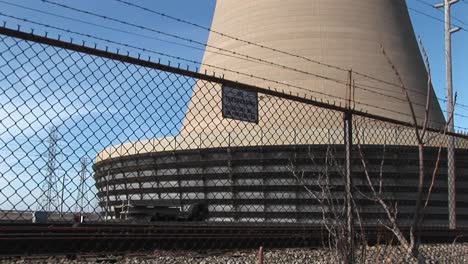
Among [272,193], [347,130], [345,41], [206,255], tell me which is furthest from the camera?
[345,41]

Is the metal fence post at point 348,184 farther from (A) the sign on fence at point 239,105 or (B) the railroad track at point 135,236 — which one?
(A) the sign on fence at point 239,105

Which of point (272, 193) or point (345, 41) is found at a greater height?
point (345, 41)

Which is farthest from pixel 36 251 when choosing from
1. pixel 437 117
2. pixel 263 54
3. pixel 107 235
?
pixel 437 117

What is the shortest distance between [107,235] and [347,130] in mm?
2045

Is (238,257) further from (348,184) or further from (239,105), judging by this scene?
(239,105)

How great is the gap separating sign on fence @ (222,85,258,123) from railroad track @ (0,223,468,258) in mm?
1166

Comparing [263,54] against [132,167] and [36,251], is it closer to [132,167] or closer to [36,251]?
[132,167]

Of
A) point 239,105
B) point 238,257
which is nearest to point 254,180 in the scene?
point 238,257

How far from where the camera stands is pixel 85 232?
4113 millimetres

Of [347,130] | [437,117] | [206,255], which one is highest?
[437,117]

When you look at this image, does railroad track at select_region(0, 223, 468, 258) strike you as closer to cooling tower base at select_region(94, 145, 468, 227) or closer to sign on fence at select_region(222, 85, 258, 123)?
sign on fence at select_region(222, 85, 258, 123)

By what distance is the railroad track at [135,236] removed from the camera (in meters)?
4.11

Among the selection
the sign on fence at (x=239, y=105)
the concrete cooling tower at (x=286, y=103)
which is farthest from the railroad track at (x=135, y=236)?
the concrete cooling tower at (x=286, y=103)

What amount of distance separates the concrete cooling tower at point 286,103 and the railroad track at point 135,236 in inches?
547
